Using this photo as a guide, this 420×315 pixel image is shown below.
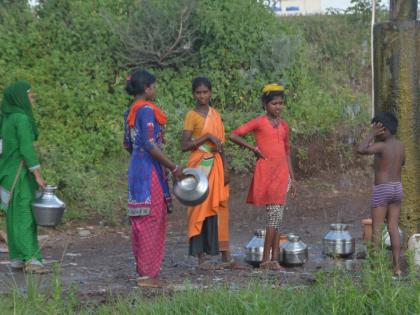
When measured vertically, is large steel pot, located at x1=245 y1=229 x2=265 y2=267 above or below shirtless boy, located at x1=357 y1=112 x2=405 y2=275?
below

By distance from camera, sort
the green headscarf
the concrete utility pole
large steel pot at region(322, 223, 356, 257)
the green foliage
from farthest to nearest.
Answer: the green foliage, the concrete utility pole, large steel pot at region(322, 223, 356, 257), the green headscarf

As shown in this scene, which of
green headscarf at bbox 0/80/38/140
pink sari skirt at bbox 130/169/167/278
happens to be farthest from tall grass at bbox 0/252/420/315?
green headscarf at bbox 0/80/38/140

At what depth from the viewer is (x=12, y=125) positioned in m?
8.10

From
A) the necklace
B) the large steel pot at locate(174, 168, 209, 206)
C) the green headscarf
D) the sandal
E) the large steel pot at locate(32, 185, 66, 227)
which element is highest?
the green headscarf

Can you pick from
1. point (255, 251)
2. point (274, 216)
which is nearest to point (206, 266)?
point (255, 251)

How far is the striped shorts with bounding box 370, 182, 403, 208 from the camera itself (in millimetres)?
7801

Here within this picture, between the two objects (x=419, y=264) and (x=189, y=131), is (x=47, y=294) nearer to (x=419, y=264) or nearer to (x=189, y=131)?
(x=189, y=131)

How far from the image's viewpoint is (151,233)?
24.4 ft

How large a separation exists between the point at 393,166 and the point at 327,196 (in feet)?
16.5

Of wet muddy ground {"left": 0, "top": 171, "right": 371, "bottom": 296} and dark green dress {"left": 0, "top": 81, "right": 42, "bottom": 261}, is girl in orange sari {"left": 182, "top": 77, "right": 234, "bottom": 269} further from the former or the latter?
dark green dress {"left": 0, "top": 81, "right": 42, "bottom": 261}

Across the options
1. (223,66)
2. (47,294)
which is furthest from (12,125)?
(223,66)

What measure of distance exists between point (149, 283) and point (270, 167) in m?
1.67

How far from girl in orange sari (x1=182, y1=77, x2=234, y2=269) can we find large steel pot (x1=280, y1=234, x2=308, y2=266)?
0.51 metres

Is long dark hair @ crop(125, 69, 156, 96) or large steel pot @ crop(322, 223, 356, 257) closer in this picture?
long dark hair @ crop(125, 69, 156, 96)
